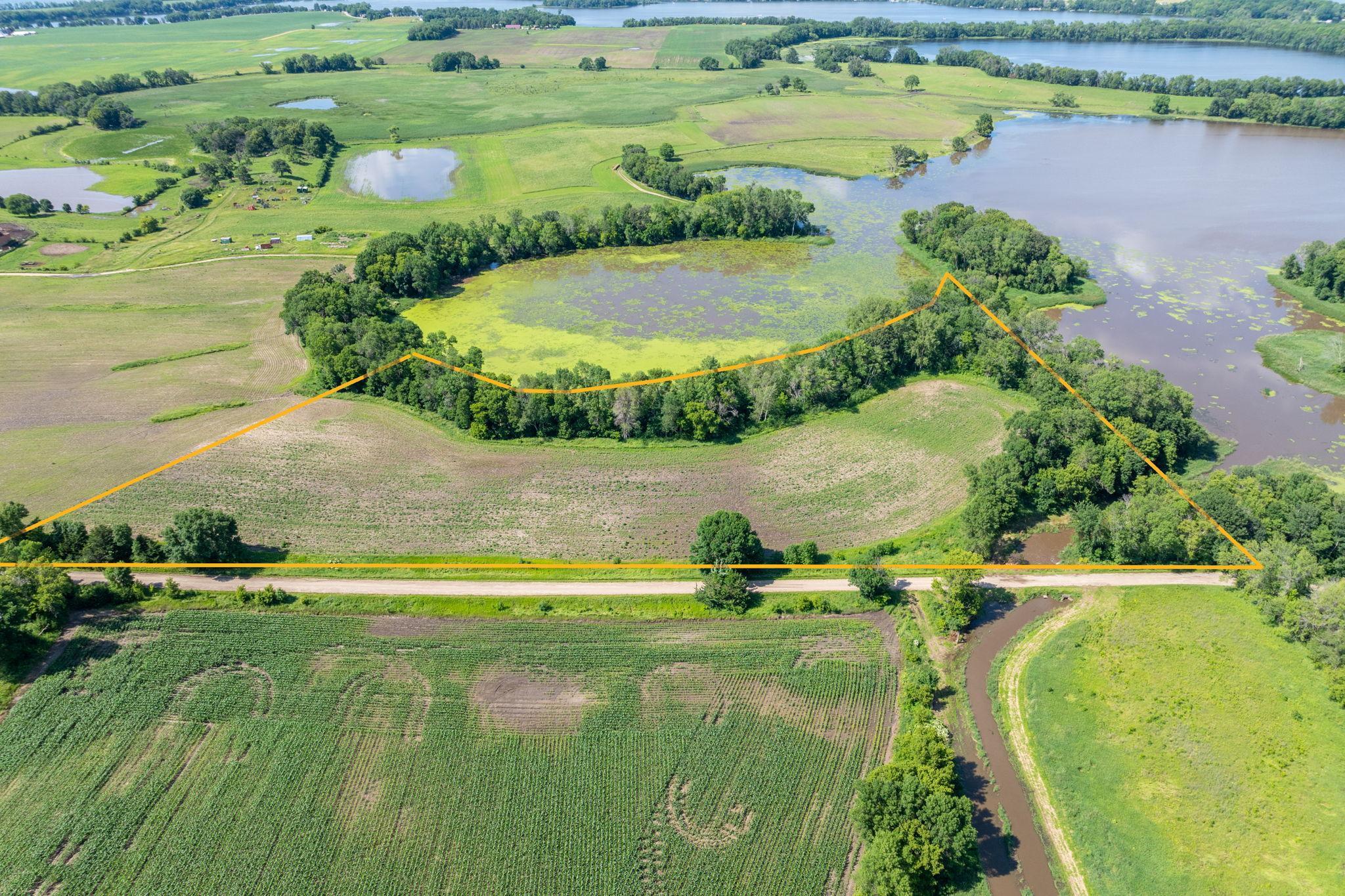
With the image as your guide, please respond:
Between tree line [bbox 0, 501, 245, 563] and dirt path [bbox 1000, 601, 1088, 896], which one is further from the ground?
tree line [bbox 0, 501, 245, 563]

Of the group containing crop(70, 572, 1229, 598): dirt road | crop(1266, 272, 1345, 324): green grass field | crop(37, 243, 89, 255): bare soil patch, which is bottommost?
crop(70, 572, 1229, 598): dirt road

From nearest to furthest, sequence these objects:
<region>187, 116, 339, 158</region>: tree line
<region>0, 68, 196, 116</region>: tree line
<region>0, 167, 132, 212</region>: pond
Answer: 1. <region>0, 167, 132, 212</region>: pond
2. <region>187, 116, 339, 158</region>: tree line
3. <region>0, 68, 196, 116</region>: tree line

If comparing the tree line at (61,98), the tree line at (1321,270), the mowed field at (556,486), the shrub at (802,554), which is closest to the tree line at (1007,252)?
the tree line at (1321,270)

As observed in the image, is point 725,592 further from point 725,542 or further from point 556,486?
point 556,486

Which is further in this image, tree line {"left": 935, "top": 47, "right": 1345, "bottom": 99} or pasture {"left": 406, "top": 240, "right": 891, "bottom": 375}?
tree line {"left": 935, "top": 47, "right": 1345, "bottom": 99}

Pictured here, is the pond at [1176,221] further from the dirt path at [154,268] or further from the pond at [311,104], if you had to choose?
the pond at [311,104]

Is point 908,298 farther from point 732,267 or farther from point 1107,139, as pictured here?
point 1107,139

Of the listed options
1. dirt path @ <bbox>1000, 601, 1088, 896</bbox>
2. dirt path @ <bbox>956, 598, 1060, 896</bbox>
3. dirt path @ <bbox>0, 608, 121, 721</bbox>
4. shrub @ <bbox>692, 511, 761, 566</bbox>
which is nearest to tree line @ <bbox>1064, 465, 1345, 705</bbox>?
dirt path @ <bbox>1000, 601, 1088, 896</bbox>

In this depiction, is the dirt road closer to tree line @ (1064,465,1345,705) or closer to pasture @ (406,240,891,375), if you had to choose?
tree line @ (1064,465,1345,705)
